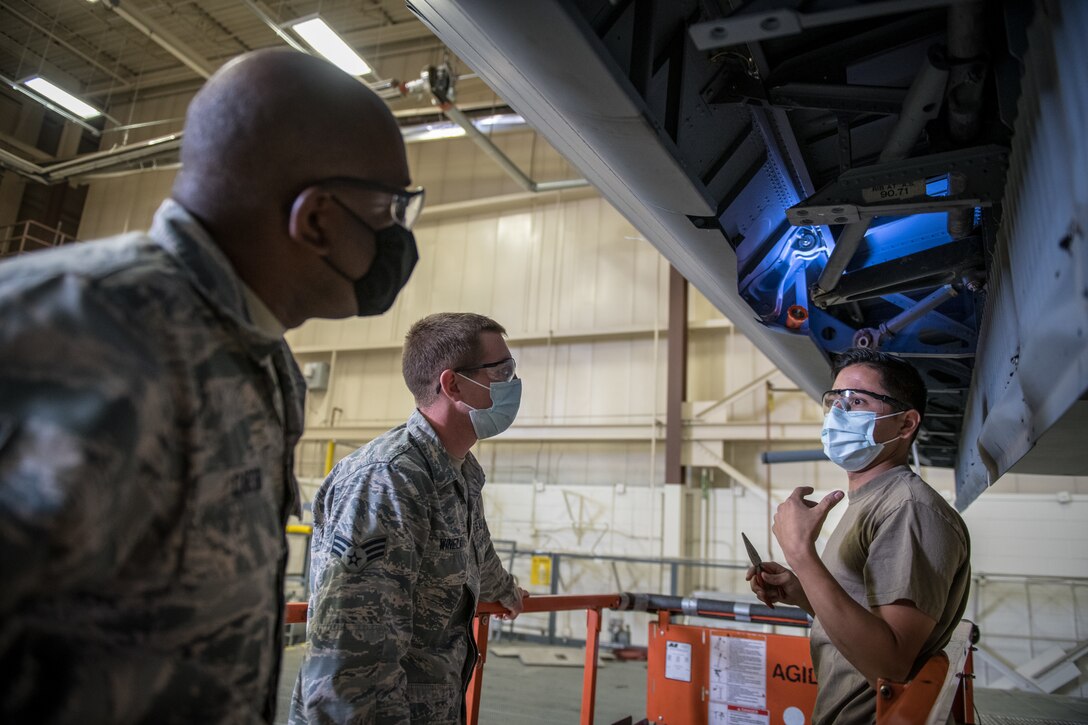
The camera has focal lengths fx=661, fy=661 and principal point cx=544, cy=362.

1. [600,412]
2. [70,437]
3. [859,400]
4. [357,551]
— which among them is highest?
[600,412]

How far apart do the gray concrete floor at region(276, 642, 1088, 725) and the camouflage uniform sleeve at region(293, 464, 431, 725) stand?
387 centimetres

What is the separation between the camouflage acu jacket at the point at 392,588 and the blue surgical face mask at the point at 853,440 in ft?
3.97

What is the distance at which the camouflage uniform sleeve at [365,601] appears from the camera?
1.40m

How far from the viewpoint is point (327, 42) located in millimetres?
8766

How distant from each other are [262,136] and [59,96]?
40.5 feet

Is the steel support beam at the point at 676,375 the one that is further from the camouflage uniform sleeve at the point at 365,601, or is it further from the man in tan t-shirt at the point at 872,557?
the camouflage uniform sleeve at the point at 365,601

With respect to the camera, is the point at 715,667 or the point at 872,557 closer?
the point at 872,557

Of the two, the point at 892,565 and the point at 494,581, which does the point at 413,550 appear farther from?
the point at 892,565

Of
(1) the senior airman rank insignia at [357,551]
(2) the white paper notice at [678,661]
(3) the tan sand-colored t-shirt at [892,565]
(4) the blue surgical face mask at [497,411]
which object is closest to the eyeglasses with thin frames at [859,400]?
(3) the tan sand-colored t-shirt at [892,565]

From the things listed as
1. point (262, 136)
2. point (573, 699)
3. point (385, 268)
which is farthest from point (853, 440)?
point (573, 699)

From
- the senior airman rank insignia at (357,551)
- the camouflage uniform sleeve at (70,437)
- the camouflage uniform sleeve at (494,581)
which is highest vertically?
the camouflage uniform sleeve at (70,437)

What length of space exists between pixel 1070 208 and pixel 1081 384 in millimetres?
307

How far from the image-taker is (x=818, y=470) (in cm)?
1001

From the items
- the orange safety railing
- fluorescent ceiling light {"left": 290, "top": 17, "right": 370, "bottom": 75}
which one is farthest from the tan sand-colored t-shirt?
fluorescent ceiling light {"left": 290, "top": 17, "right": 370, "bottom": 75}
